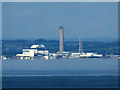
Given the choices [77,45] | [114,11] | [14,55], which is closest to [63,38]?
[77,45]

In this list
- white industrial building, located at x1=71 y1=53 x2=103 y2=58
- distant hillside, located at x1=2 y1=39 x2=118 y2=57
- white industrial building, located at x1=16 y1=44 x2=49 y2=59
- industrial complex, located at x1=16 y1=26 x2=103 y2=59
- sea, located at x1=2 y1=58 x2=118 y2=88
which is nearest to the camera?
sea, located at x1=2 y1=58 x2=118 y2=88

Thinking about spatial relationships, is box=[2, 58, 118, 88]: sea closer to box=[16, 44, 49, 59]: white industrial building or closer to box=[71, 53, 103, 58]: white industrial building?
box=[16, 44, 49, 59]: white industrial building

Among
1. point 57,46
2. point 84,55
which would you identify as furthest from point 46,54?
point 84,55

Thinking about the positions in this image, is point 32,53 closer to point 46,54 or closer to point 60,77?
point 46,54

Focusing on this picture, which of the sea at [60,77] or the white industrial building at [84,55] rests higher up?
the white industrial building at [84,55]

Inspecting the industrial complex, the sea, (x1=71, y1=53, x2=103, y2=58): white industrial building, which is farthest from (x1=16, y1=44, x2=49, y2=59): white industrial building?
(x1=71, y1=53, x2=103, y2=58): white industrial building

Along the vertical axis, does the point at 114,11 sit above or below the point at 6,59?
above

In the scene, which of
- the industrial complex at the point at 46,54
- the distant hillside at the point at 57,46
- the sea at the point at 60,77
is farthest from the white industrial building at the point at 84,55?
the sea at the point at 60,77

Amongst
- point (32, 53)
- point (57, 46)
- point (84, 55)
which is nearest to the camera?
point (32, 53)

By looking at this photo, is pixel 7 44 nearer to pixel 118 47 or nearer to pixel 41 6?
pixel 118 47

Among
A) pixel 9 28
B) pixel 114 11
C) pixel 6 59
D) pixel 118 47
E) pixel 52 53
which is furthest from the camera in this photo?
pixel 114 11

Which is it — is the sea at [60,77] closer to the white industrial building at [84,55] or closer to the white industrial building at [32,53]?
the white industrial building at [32,53]
